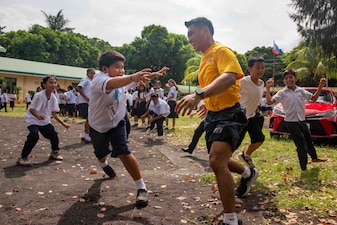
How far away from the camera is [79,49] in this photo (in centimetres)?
4366

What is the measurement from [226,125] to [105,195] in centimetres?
195

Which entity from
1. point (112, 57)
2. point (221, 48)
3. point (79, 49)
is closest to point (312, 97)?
point (221, 48)

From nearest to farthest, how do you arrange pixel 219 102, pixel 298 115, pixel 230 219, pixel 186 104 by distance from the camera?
pixel 186 104 < pixel 230 219 < pixel 219 102 < pixel 298 115

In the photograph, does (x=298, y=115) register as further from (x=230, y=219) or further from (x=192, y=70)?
(x=192, y=70)

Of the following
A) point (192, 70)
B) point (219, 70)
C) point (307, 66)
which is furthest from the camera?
point (192, 70)

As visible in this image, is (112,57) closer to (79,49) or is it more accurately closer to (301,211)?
(301,211)

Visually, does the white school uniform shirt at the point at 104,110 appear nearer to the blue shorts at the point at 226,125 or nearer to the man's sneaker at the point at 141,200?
the man's sneaker at the point at 141,200

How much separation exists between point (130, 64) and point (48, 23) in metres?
18.3

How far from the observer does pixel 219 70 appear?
304cm

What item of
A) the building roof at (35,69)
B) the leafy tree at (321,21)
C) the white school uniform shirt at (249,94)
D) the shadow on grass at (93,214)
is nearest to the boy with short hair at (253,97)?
the white school uniform shirt at (249,94)

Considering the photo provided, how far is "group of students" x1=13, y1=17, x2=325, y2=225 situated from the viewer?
115 inches

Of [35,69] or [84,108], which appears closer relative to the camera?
[84,108]

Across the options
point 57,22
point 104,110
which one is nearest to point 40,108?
point 104,110

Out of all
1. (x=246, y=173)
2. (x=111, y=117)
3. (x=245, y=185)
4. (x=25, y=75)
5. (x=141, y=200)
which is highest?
(x=25, y=75)
